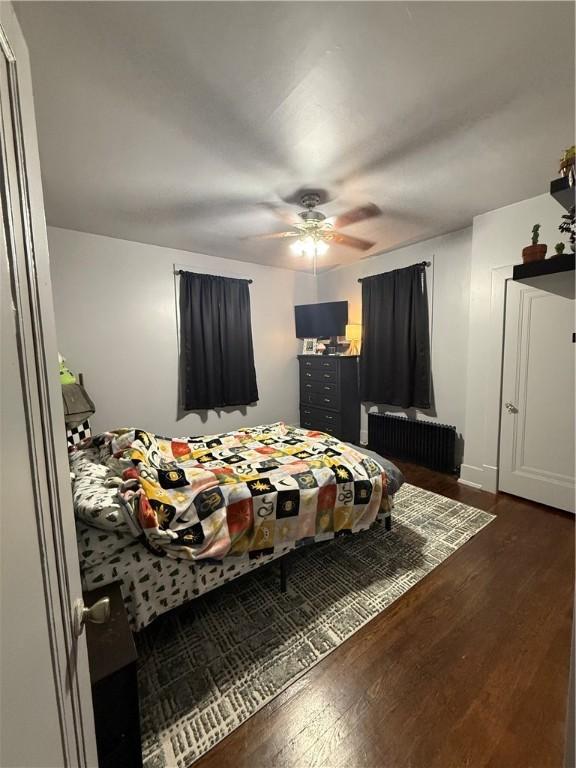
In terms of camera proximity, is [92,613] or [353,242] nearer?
[92,613]

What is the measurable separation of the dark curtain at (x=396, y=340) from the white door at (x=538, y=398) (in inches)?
36.4

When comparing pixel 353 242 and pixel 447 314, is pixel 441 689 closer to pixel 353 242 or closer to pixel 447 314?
pixel 447 314

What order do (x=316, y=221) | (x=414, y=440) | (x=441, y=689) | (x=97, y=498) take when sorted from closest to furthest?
(x=441, y=689), (x=97, y=498), (x=316, y=221), (x=414, y=440)

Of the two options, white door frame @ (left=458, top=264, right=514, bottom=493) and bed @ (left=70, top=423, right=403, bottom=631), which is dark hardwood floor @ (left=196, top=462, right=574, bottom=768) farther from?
white door frame @ (left=458, top=264, right=514, bottom=493)

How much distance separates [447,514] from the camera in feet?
8.86

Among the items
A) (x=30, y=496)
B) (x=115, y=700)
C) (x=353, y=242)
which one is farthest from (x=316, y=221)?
(x=115, y=700)

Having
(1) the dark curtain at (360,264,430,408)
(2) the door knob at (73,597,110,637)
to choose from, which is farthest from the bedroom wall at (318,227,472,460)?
(2) the door knob at (73,597,110,637)

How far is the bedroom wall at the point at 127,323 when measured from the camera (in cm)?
315

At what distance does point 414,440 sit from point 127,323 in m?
3.53

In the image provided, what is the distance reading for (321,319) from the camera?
14.8 ft

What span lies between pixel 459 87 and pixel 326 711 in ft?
9.09

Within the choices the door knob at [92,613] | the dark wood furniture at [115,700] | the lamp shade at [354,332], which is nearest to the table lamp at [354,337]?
the lamp shade at [354,332]

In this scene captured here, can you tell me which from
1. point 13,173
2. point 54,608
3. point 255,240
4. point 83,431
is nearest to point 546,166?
point 255,240

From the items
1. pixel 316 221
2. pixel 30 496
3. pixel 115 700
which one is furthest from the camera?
pixel 316 221
